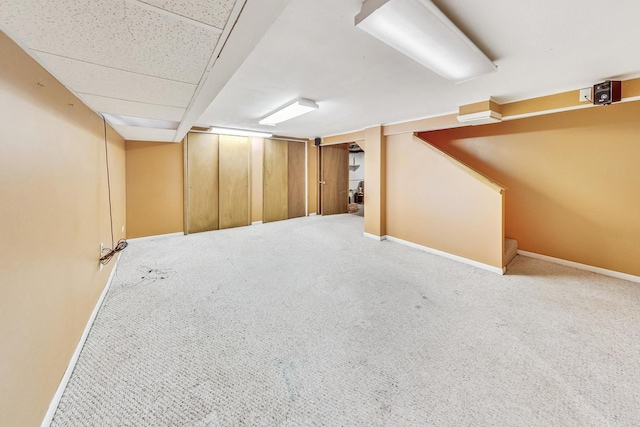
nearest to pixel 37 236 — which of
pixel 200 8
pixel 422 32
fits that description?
pixel 200 8

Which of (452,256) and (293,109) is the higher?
(293,109)

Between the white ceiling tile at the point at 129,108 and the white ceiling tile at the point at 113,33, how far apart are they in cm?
84

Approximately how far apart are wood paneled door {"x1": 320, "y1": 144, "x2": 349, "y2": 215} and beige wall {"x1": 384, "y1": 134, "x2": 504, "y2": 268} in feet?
8.52

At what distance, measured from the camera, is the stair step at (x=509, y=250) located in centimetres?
331

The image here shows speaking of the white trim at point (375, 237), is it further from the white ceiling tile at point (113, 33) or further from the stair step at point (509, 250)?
the white ceiling tile at point (113, 33)

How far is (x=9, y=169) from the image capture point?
1029mm

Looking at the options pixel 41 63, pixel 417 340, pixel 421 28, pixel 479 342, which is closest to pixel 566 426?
pixel 479 342

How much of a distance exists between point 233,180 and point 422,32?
479cm

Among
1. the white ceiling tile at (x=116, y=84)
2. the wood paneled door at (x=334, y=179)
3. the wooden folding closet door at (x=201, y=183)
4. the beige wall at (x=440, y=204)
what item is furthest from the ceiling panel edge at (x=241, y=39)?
the wood paneled door at (x=334, y=179)

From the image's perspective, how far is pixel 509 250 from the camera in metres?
3.44

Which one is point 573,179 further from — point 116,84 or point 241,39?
point 116,84

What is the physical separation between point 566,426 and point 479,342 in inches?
24.5

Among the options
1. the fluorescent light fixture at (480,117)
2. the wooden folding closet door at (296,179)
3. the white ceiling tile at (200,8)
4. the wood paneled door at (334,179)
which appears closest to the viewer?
the white ceiling tile at (200,8)

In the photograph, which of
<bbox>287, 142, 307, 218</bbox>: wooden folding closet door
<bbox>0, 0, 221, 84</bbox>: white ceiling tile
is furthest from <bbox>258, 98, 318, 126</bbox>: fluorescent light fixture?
<bbox>287, 142, 307, 218</bbox>: wooden folding closet door
